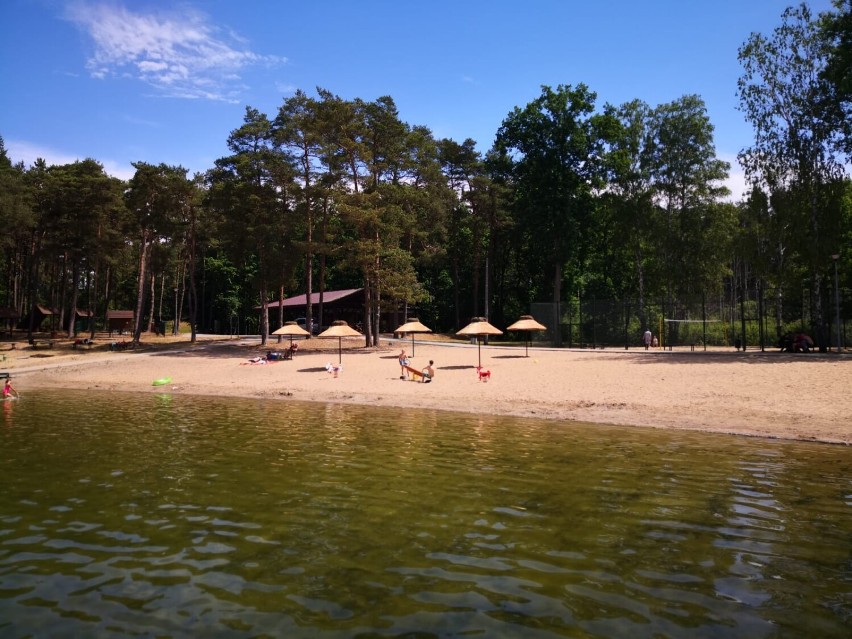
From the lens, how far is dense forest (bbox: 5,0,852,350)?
31.1m

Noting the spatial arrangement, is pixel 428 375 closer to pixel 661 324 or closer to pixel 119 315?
pixel 661 324

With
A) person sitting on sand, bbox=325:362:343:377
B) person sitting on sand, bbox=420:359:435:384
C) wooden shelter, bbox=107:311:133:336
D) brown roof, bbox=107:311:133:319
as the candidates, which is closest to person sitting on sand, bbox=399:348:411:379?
person sitting on sand, bbox=420:359:435:384

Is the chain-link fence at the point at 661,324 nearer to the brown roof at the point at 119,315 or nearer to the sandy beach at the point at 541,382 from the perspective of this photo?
the sandy beach at the point at 541,382

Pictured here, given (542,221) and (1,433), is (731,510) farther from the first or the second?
(542,221)

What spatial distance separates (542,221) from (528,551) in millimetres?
44797

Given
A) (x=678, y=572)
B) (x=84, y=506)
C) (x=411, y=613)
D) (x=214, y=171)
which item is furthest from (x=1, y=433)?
(x=214, y=171)

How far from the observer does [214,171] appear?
144ft

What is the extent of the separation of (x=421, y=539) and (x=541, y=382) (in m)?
17.7

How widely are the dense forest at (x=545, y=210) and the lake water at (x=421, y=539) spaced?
82.9 feet

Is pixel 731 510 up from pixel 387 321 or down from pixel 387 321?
down

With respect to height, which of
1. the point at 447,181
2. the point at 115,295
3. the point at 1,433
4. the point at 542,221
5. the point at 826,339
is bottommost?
the point at 1,433

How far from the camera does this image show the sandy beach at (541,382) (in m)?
16.3

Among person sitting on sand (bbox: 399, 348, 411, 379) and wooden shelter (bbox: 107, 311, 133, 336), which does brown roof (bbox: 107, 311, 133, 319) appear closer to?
wooden shelter (bbox: 107, 311, 133, 336)

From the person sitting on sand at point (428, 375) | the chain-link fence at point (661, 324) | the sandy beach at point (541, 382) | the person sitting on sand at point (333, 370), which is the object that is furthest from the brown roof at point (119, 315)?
the person sitting on sand at point (428, 375)
